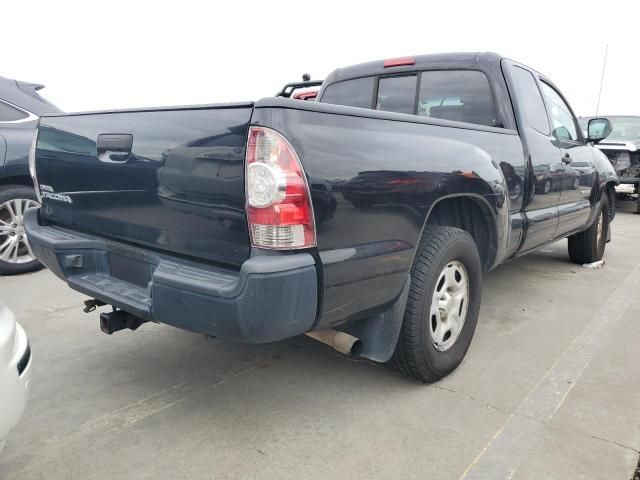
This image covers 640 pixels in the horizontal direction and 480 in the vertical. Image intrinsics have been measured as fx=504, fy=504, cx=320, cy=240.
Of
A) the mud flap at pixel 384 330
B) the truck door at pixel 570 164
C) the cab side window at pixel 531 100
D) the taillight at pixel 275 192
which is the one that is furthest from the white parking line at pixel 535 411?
the cab side window at pixel 531 100

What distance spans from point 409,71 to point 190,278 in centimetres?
245

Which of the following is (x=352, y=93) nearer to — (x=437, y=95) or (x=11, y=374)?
(x=437, y=95)

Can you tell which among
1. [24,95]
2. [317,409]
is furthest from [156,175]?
[24,95]

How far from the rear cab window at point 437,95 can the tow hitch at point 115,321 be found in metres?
2.14

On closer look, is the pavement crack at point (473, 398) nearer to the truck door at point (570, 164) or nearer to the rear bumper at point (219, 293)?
the rear bumper at point (219, 293)

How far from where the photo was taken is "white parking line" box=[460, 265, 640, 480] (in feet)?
6.73

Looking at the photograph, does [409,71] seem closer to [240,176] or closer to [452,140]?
[452,140]

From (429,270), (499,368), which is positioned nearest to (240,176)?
(429,270)

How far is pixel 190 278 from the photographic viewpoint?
1919 millimetres

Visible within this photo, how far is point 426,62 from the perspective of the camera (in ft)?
11.6

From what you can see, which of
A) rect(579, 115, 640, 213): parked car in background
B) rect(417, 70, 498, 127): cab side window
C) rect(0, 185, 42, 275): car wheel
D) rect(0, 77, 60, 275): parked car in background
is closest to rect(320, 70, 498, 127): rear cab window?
rect(417, 70, 498, 127): cab side window

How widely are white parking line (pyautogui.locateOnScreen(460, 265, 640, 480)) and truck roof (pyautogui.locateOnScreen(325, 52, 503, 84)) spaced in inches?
76.8

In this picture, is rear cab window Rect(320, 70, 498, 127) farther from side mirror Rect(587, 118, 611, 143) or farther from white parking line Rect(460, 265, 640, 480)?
side mirror Rect(587, 118, 611, 143)

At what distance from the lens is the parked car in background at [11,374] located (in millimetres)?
1555
